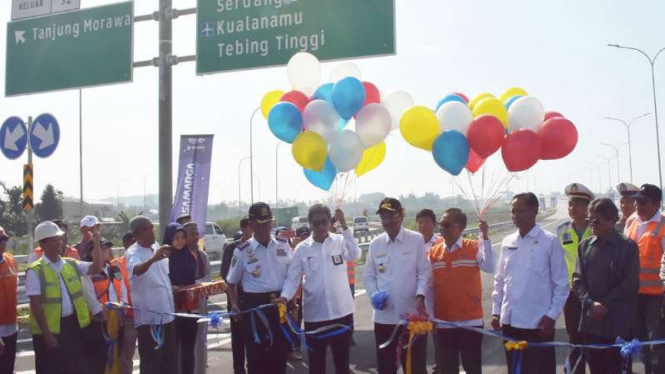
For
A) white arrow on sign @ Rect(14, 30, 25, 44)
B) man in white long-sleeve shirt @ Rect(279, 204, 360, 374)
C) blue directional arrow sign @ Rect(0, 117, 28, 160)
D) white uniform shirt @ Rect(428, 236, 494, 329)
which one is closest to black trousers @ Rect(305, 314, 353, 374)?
man in white long-sleeve shirt @ Rect(279, 204, 360, 374)

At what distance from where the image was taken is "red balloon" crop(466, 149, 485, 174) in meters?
8.10

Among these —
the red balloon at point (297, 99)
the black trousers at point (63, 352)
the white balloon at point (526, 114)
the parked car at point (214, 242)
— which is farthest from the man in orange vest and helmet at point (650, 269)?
the parked car at point (214, 242)

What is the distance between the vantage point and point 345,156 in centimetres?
811

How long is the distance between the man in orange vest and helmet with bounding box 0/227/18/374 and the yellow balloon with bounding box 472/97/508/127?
512 centimetres

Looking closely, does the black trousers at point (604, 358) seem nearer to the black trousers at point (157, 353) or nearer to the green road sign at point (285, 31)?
the black trousers at point (157, 353)

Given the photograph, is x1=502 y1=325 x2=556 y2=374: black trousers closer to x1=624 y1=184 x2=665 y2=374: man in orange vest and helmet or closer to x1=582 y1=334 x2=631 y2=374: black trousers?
x1=582 y1=334 x2=631 y2=374: black trousers

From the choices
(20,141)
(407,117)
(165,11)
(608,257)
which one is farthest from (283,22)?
(608,257)

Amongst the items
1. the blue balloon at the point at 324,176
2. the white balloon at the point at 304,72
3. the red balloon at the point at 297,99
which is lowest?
the blue balloon at the point at 324,176

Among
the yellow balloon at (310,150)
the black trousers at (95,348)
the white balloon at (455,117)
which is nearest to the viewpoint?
the black trousers at (95,348)

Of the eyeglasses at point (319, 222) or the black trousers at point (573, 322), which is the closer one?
the eyeglasses at point (319, 222)

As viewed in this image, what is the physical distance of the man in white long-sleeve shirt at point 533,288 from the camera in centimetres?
521

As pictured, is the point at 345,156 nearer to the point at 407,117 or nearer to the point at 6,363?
the point at 407,117

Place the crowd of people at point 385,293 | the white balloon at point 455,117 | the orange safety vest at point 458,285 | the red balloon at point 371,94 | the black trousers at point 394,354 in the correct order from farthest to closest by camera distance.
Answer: the red balloon at point 371,94, the white balloon at point 455,117, the orange safety vest at point 458,285, the black trousers at point 394,354, the crowd of people at point 385,293

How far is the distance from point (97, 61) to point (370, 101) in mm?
3812
